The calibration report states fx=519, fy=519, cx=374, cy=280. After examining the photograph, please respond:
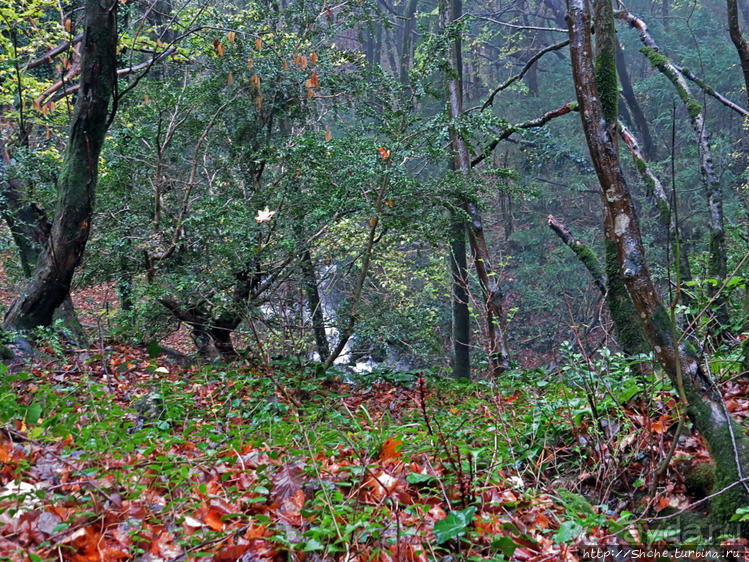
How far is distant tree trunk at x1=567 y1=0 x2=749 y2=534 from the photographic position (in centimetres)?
237

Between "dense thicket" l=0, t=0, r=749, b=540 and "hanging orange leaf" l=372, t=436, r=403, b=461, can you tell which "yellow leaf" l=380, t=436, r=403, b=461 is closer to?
"hanging orange leaf" l=372, t=436, r=403, b=461

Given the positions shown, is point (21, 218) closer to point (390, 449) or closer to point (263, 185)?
point (263, 185)

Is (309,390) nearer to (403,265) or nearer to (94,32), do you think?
(94,32)

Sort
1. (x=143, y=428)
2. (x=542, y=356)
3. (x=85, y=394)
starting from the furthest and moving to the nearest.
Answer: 1. (x=542, y=356)
2. (x=85, y=394)
3. (x=143, y=428)

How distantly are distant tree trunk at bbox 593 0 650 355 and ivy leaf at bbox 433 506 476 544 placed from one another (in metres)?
1.52

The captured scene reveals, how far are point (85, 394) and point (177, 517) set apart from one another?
2773 mm

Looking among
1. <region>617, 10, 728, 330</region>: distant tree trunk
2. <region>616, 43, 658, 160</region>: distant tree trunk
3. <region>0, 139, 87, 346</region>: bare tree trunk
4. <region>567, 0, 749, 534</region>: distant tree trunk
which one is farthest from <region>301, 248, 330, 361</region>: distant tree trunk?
<region>616, 43, 658, 160</region>: distant tree trunk

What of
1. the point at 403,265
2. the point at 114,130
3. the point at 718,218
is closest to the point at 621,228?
the point at 718,218

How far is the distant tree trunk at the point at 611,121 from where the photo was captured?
3.24 meters

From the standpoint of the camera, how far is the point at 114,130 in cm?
781

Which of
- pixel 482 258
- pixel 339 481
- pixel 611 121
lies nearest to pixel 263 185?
pixel 482 258

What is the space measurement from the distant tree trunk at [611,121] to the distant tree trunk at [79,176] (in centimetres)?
494

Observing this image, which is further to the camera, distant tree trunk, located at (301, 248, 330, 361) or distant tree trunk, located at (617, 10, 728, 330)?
distant tree trunk, located at (301, 248, 330, 361)

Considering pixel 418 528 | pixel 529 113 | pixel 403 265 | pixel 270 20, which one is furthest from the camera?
pixel 529 113
